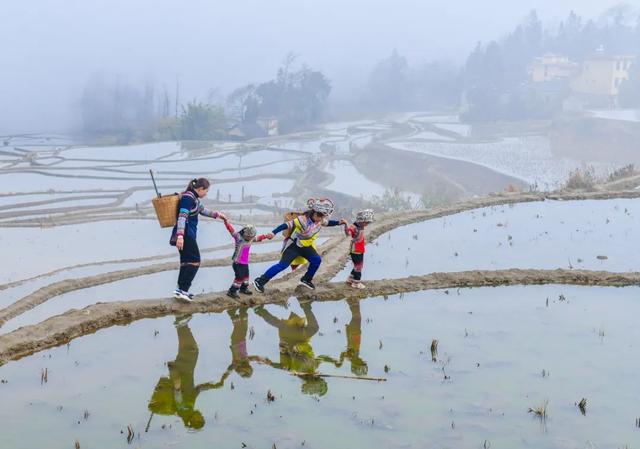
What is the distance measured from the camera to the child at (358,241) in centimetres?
825

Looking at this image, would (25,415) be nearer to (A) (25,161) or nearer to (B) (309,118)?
(A) (25,161)

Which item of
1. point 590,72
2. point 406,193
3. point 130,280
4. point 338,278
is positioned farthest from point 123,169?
point 590,72

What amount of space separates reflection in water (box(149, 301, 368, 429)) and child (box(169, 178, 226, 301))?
431 millimetres

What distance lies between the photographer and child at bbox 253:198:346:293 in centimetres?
788

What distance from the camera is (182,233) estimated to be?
7.33 metres

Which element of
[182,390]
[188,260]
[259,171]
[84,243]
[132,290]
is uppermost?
[188,260]

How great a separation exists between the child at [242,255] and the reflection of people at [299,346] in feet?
1.13

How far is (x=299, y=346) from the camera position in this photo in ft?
21.8

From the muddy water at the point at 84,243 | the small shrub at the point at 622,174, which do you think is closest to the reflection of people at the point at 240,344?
the muddy water at the point at 84,243

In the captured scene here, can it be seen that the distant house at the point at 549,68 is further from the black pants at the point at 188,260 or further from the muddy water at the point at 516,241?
the black pants at the point at 188,260

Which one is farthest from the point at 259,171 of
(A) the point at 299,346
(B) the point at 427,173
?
(A) the point at 299,346

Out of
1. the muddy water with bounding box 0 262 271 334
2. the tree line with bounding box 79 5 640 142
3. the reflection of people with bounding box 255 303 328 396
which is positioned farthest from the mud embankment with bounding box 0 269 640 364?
the tree line with bounding box 79 5 640 142

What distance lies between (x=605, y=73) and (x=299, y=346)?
2324 inches

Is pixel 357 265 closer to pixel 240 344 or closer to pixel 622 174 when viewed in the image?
pixel 240 344
